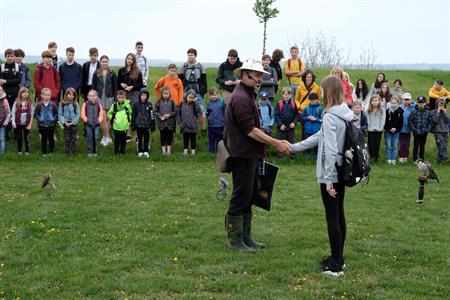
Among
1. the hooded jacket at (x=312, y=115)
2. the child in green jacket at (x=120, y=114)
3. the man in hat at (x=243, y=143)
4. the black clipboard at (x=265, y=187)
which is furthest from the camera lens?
the hooded jacket at (x=312, y=115)

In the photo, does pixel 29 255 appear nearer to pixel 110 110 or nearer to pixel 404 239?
pixel 404 239

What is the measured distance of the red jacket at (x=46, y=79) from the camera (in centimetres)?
1609

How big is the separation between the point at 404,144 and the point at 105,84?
8.03 metres

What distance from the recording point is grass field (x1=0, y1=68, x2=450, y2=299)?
21.2ft

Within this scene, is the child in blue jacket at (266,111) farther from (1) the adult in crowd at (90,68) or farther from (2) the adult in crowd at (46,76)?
(2) the adult in crowd at (46,76)

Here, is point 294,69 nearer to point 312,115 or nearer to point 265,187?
point 312,115

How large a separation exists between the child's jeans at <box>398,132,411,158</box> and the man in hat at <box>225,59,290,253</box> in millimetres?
9879

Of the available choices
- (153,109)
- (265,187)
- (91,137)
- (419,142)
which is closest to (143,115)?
(153,109)

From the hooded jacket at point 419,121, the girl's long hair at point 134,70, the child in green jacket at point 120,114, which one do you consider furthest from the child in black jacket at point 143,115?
the hooded jacket at point 419,121

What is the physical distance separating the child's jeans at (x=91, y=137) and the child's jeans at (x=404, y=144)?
7972mm

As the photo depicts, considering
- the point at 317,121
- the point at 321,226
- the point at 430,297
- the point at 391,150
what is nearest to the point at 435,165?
the point at 391,150

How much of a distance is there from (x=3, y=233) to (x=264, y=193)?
351 cm

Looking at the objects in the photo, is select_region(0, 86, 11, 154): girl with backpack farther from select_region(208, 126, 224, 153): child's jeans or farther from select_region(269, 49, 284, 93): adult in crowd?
select_region(269, 49, 284, 93): adult in crowd

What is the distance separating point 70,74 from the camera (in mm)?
16609
